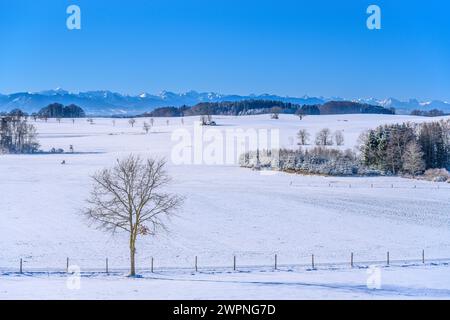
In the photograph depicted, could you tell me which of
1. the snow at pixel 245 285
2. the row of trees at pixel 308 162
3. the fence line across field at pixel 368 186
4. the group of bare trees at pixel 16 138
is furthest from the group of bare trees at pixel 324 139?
the snow at pixel 245 285

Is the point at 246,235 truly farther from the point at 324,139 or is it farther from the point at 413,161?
the point at 324,139

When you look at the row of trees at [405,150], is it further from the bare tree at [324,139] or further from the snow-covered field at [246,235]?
the bare tree at [324,139]

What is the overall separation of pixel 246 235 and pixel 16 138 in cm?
10267

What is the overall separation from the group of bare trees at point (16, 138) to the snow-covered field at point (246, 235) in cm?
4973

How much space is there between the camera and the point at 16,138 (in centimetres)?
12812

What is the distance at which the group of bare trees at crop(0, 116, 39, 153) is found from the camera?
123662 millimetres

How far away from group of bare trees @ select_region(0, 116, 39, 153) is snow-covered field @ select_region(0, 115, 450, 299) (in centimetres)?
4973

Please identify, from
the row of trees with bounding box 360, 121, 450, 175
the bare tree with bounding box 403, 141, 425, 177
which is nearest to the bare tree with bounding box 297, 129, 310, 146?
the row of trees with bounding box 360, 121, 450, 175

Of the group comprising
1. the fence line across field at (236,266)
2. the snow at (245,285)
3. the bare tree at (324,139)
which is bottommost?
the fence line across field at (236,266)

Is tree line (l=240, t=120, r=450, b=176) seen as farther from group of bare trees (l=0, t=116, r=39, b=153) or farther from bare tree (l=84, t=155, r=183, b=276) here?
group of bare trees (l=0, t=116, r=39, b=153)

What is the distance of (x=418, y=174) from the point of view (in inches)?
3423

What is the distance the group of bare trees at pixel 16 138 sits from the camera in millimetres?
123662
